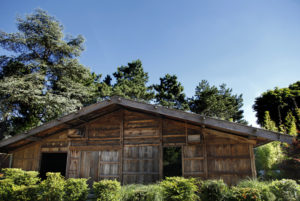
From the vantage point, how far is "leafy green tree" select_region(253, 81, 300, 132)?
23.9 meters

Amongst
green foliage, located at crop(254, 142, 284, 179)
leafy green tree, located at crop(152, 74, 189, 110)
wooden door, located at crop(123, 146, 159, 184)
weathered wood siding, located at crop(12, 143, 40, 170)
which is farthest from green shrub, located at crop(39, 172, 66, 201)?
leafy green tree, located at crop(152, 74, 189, 110)

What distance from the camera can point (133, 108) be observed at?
960cm

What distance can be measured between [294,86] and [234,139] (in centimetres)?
2277

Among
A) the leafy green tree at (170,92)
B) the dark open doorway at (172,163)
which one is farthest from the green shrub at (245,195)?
the leafy green tree at (170,92)

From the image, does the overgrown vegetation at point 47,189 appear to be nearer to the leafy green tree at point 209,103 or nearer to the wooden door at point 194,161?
the wooden door at point 194,161

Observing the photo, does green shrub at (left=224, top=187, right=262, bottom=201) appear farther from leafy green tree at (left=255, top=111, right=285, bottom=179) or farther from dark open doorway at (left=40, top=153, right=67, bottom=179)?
dark open doorway at (left=40, top=153, right=67, bottom=179)

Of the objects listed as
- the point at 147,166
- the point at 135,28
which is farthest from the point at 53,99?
the point at 147,166

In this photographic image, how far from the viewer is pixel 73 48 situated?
22.9 meters

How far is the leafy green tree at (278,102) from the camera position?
2392 centimetres

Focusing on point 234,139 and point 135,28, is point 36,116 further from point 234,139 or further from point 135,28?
point 234,139

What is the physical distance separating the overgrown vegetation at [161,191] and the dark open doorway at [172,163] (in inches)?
Result: 450

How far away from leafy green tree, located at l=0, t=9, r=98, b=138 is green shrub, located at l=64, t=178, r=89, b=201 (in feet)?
45.9

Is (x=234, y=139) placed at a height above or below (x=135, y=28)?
below

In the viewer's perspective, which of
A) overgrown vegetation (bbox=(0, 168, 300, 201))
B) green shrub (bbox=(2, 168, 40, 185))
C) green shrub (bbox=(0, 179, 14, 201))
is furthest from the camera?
green shrub (bbox=(2, 168, 40, 185))
